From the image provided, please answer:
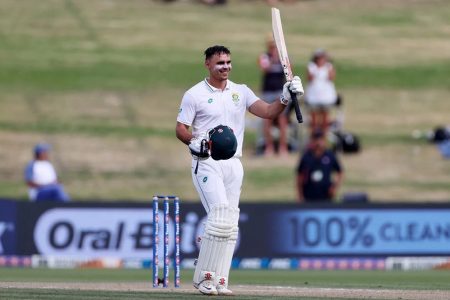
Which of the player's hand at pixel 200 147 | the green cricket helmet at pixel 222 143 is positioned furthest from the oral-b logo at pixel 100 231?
the green cricket helmet at pixel 222 143

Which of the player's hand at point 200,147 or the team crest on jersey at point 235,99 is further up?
the team crest on jersey at point 235,99

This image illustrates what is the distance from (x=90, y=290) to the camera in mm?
12617

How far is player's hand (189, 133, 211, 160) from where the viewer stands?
39.5 ft

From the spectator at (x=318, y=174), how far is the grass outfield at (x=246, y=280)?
7.89 ft

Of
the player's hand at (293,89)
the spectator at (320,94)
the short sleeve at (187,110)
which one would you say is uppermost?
the spectator at (320,94)

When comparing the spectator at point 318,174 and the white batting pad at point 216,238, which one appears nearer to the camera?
the white batting pad at point 216,238

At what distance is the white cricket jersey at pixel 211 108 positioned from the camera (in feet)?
40.4

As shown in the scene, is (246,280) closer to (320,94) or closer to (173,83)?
(320,94)

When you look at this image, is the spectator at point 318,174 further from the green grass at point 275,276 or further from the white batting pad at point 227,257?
the white batting pad at point 227,257

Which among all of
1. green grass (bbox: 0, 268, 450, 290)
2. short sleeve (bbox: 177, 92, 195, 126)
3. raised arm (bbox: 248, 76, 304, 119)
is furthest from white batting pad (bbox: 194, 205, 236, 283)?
green grass (bbox: 0, 268, 450, 290)

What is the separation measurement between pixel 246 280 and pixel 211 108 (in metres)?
4.43

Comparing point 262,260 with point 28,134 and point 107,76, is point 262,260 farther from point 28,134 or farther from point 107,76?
point 107,76

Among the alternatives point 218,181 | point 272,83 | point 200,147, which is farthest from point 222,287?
point 272,83

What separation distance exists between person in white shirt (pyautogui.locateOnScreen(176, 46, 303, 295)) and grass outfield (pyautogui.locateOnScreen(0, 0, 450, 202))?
12.8 meters
